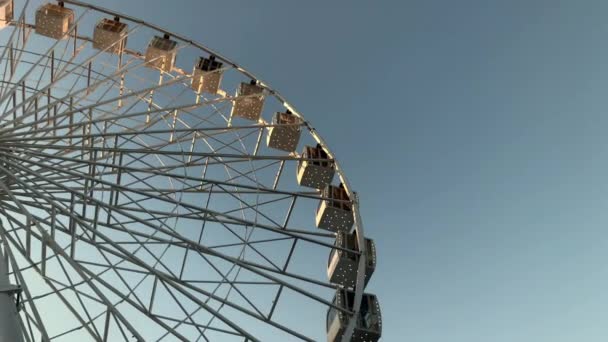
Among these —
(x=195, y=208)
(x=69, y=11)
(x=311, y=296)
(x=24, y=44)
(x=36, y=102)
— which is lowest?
(x=311, y=296)

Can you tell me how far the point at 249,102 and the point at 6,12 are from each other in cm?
747

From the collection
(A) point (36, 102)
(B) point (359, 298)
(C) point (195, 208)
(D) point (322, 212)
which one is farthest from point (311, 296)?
(A) point (36, 102)

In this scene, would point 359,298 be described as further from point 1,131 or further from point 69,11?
point 69,11

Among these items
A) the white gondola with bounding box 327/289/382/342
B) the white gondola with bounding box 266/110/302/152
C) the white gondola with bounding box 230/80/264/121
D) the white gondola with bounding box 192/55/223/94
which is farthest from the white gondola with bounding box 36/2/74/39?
the white gondola with bounding box 327/289/382/342

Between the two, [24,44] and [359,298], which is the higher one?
[24,44]

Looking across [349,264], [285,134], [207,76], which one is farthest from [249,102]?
[349,264]

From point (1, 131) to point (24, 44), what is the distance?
17.9 feet

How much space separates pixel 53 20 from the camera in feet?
58.6

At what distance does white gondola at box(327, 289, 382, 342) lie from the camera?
13.9 meters

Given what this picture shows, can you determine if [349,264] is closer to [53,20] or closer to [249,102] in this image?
[249,102]

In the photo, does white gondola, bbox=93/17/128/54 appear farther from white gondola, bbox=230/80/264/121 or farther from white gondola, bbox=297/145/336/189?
white gondola, bbox=297/145/336/189

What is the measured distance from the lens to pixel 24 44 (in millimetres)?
17062

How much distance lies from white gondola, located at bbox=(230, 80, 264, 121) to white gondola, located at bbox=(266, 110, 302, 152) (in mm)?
969

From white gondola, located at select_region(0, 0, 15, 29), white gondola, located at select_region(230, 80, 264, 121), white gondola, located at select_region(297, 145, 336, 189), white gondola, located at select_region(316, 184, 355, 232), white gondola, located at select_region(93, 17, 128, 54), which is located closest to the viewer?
white gondola, located at select_region(316, 184, 355, 232)
